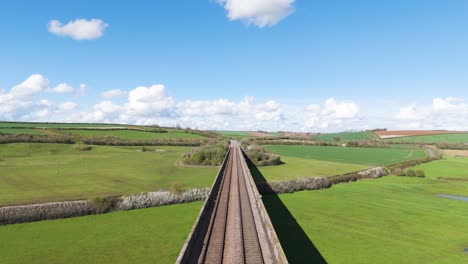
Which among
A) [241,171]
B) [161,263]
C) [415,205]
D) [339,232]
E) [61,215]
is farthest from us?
[241,171]

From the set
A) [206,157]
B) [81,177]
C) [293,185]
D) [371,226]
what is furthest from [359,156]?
[81,177]

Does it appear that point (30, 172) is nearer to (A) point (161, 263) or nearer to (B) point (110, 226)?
(B) point (110, 226)

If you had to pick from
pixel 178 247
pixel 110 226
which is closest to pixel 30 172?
pixel 110 226

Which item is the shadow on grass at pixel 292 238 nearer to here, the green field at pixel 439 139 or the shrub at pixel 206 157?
the shrub at pixel 206 157

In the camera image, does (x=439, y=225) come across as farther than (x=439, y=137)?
No

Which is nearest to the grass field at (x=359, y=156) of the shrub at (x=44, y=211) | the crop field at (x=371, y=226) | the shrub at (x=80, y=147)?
the crop field at (x=371, y=226)

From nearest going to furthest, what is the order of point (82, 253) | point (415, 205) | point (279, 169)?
point (82, 253) → point (415, 205) → point (279, 169)

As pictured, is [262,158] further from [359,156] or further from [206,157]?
[359,156]
